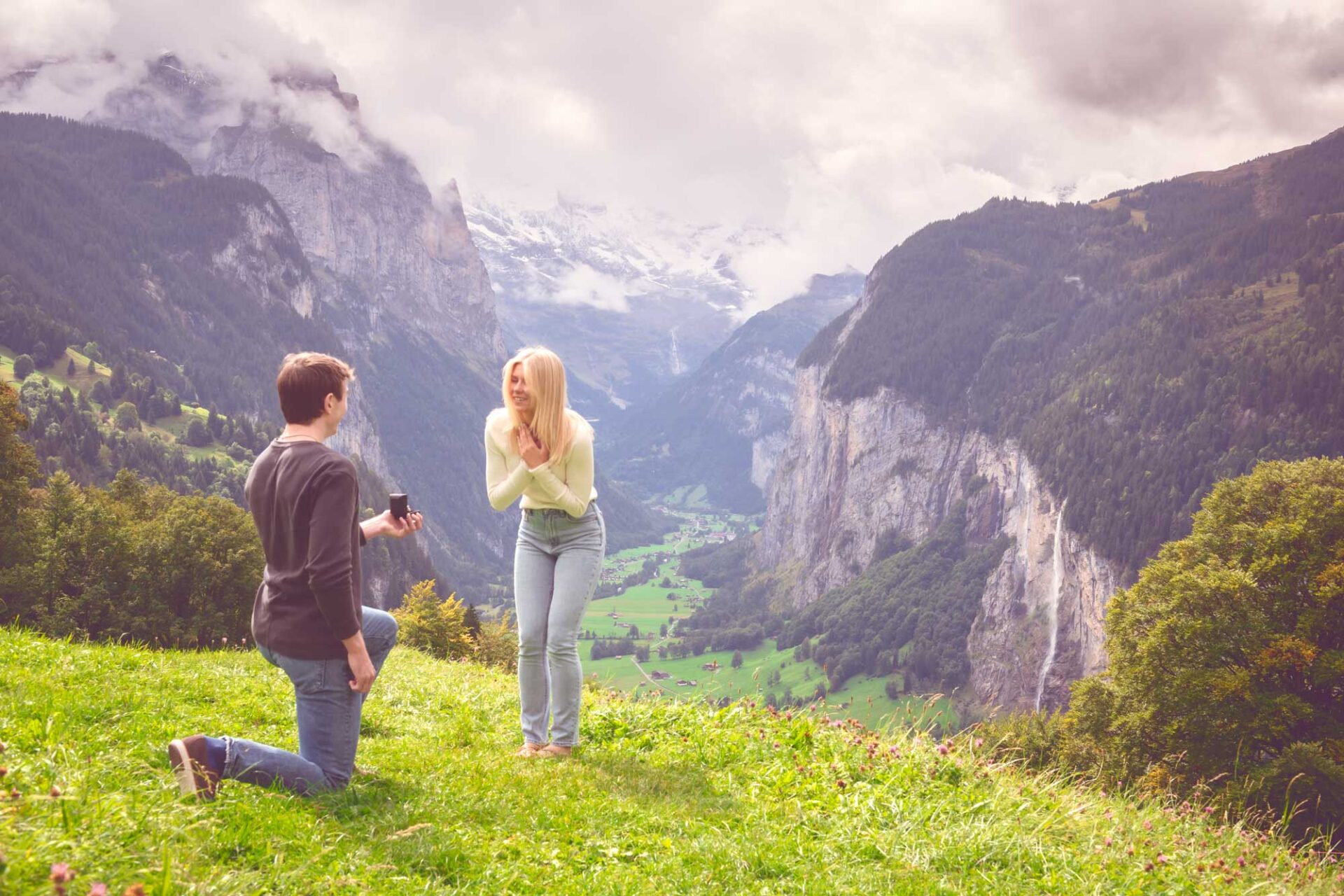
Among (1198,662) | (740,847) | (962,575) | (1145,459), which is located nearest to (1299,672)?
(1198,662)

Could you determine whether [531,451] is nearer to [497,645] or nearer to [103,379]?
[497,645]

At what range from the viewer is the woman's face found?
23.9ft

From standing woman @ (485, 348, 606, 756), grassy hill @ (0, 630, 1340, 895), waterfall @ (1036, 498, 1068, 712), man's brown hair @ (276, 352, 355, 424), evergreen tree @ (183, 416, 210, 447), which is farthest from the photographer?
evergreen tree @ (183, 416, 210, 447)

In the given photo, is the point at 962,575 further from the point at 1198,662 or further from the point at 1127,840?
the point at 1127,840

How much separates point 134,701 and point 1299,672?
31981mm

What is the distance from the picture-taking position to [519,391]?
7336 mm

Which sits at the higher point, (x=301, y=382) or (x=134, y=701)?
(x=301, y=382)

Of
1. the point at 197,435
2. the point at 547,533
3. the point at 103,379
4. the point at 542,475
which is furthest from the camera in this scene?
the point at 103,379

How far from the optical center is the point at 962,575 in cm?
18488

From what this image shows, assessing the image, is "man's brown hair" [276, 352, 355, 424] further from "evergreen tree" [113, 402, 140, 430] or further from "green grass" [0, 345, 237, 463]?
"evergreen tree" [113, 402, 140, 430]

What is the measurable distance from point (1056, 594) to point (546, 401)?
5918 inches

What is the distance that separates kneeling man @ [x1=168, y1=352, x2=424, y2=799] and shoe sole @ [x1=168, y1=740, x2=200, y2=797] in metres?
0.11

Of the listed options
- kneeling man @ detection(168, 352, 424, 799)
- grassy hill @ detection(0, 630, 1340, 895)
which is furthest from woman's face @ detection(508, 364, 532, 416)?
grassy hill @ detection(0, 630, 1340, 895)

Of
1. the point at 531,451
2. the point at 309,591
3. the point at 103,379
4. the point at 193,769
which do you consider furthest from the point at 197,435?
the point at 193,769
